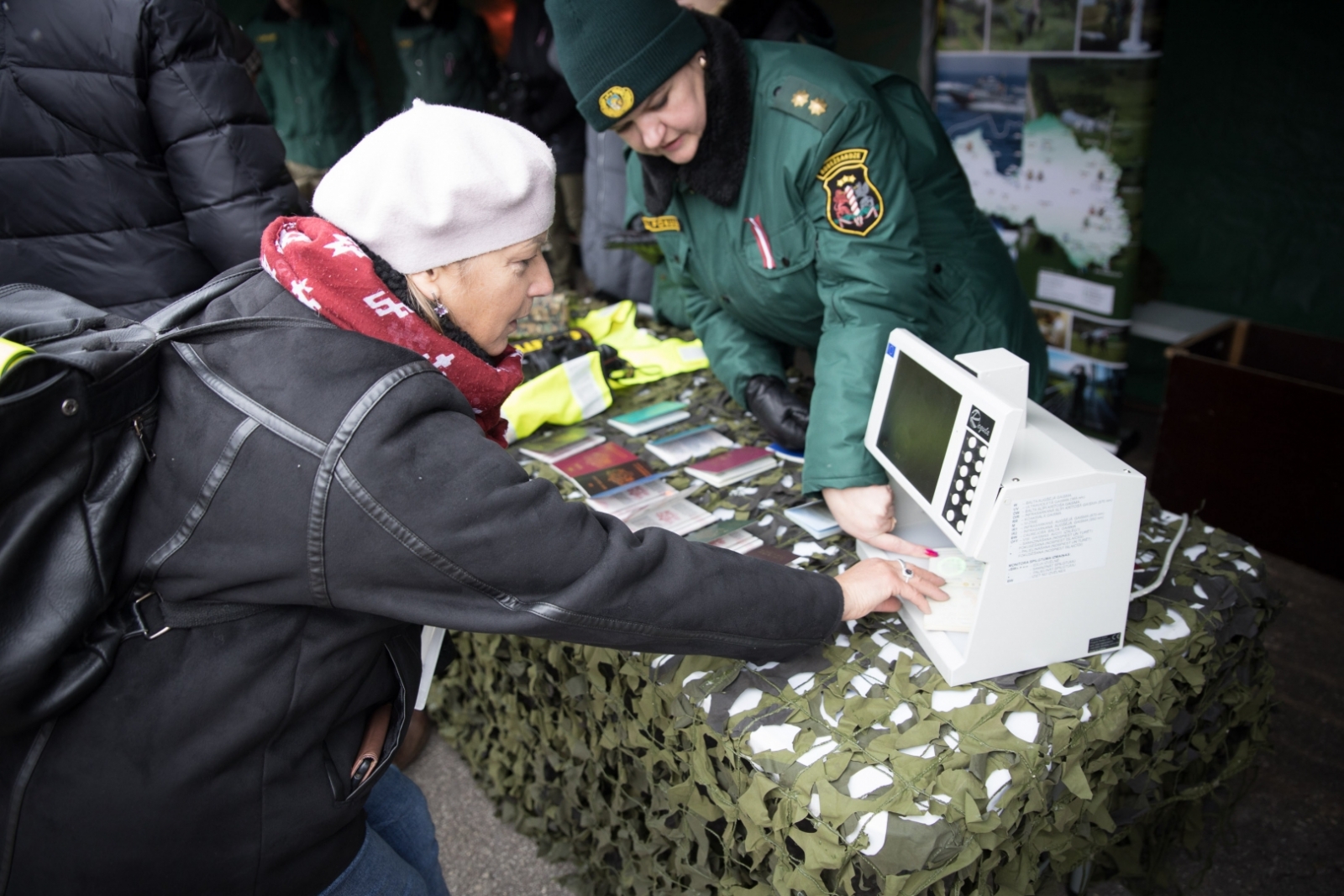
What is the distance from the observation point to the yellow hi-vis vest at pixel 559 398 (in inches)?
81.6

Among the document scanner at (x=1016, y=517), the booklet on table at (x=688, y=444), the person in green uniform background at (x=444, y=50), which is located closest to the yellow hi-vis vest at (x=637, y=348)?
the booklet on table at (x=688, y=444)

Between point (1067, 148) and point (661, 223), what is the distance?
1957mm

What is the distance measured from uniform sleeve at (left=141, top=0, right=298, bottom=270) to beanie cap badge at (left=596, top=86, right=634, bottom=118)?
93 cm

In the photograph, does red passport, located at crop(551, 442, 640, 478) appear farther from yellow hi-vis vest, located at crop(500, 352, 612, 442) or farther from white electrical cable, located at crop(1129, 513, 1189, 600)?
white electrical cable, located at crop(1129, 513, 1189, 600)

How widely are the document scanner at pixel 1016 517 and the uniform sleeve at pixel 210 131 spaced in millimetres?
1557

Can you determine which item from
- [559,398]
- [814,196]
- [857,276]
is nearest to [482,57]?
[559,398]

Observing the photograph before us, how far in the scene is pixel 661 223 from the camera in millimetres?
1929

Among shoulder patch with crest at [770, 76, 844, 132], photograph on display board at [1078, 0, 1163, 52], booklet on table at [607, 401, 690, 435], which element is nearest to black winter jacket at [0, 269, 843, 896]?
shoulder patch with crest at [770, 76, 844, 132]

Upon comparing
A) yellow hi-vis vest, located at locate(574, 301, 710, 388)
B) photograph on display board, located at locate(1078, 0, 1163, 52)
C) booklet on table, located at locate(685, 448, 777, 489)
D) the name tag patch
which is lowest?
booklet on table, located at locate(685, 448, 777, 489)

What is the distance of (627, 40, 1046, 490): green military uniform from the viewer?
159 cm

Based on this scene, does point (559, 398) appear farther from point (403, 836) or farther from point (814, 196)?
point (403, 836)

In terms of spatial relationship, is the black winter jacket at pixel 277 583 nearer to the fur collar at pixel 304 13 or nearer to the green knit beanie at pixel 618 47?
the green knit beanie at pixel 618 47

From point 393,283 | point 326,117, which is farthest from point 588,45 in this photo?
point 326,117

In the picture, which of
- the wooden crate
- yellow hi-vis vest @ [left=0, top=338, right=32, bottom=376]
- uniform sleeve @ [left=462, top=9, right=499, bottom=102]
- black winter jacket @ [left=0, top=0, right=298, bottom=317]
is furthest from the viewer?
uniform sleeve @ [left=462, top=9, right=499, bottom=102]
